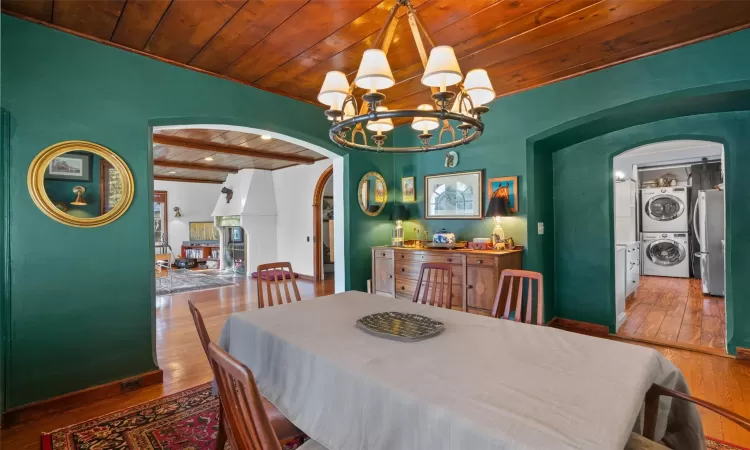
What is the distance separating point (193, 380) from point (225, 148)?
3.90 metres

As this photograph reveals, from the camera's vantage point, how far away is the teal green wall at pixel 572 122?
2527 mm

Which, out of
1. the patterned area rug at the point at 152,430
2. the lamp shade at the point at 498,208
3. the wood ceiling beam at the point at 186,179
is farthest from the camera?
the wood ceiling beam at the point at 186,179

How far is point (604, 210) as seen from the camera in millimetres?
3768

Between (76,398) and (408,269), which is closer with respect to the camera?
(76,398)

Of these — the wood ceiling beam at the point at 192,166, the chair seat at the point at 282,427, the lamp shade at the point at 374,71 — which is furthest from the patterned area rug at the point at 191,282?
the lamp shade at the point at 374,71

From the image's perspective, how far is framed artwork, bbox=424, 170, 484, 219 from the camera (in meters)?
3.87

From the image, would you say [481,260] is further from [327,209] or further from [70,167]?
[327,209]

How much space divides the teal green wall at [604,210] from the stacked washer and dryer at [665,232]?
5.03 metres

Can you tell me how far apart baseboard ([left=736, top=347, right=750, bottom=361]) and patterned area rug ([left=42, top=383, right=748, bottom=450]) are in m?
1.67

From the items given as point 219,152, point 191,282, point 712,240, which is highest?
point 219,152

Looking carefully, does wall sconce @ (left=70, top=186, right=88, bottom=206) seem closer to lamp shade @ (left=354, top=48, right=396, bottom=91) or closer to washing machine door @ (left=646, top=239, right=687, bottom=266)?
lamp shade @ (left=354, top=48, right=396, bottom=91)

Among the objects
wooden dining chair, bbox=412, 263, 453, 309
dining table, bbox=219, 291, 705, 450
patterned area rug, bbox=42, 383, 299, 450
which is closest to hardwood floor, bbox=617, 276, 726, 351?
wooden dining chair, bbox=412, 263, 453, 309

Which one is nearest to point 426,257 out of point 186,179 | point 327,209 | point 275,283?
point 275,283

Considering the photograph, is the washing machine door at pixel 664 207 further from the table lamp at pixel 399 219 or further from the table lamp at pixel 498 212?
the table lamp at pixel 399 219
